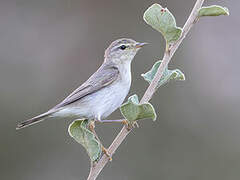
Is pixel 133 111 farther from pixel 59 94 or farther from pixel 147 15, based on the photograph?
pixel 59 94

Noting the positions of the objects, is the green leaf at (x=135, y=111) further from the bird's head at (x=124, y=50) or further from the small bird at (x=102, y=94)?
the bird's head at (x=124, y=50)

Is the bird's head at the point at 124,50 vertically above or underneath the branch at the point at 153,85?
underneath

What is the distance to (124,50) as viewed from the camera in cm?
452

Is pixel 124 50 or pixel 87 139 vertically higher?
pixel 87 139

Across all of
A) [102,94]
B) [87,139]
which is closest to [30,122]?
[87,139]

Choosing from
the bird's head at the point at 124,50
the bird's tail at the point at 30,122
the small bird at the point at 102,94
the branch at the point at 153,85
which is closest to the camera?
the branch at the point at 153,85

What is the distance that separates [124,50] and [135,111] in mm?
2433

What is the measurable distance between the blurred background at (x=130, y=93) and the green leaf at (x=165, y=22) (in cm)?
607

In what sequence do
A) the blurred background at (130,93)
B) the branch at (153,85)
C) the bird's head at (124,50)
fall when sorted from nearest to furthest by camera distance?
1. the branch at (153,85)
2. the bird's head at (124,50)
3. the blurred background at (130,93)

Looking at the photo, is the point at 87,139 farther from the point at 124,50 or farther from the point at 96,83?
the point at 124,50

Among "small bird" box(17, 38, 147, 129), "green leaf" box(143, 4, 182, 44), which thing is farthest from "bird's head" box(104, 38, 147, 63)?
"green leaf" box(143, 4, 182, 44)

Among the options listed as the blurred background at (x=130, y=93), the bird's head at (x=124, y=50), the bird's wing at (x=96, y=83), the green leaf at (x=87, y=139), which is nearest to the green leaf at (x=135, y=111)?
the green leaf at (x=87, y=139)

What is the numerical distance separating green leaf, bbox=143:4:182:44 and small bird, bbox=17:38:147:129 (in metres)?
1.59

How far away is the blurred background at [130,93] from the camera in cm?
839
